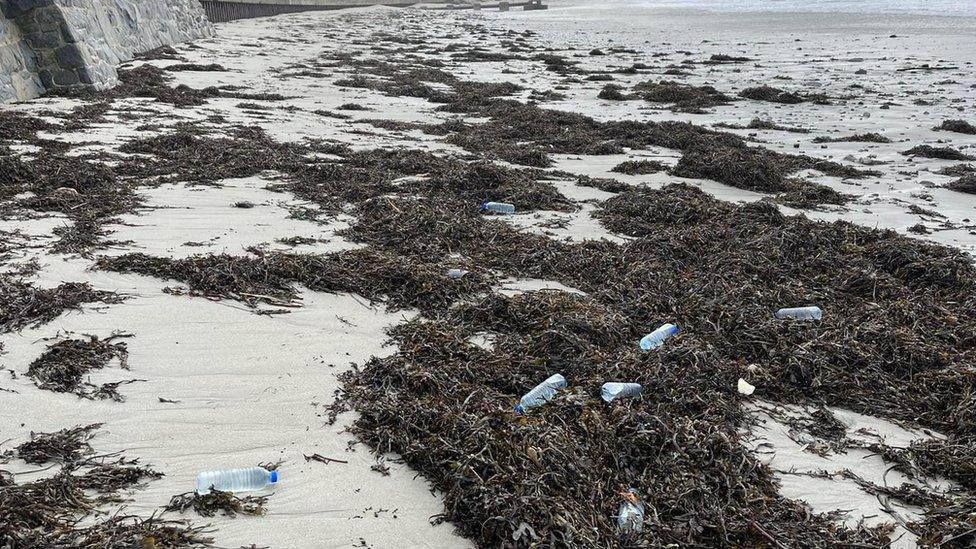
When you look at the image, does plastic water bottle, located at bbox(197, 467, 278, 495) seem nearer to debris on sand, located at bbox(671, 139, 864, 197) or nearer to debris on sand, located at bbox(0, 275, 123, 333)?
debris on sand, located at bbox(0, 275, 123, 333)

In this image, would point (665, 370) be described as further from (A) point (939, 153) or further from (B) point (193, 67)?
(B) point (193, 67)

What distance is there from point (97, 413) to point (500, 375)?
181 cm

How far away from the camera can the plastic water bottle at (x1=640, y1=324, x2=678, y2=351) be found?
3.58m

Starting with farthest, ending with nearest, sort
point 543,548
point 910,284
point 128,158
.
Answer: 1. point 128,158
2. point 910,284
3. point 543,548

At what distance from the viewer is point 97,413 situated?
2.81 meters

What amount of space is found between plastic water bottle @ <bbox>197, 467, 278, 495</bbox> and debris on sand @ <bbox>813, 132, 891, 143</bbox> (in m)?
9.41

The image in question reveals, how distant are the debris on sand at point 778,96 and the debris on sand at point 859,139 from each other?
300 centimetres

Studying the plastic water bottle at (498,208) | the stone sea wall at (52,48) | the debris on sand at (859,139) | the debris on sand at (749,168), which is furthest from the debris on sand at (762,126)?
the stone sea wall at (52,48)

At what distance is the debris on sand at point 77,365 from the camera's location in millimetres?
2939

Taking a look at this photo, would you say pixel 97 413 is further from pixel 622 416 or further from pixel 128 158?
pixel 128 158

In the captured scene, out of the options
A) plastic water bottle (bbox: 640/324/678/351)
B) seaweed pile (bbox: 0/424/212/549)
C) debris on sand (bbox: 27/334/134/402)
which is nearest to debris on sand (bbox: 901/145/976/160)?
plastic water bottle (bbox: 640/324/678/351)

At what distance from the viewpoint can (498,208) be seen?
5.95 meters

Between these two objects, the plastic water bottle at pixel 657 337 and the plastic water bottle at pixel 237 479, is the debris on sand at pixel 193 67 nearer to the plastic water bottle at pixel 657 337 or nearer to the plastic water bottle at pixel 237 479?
the plastic water bottle at pixel 657 337

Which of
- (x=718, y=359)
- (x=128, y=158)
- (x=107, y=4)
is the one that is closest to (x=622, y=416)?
(x=718, y=359)
